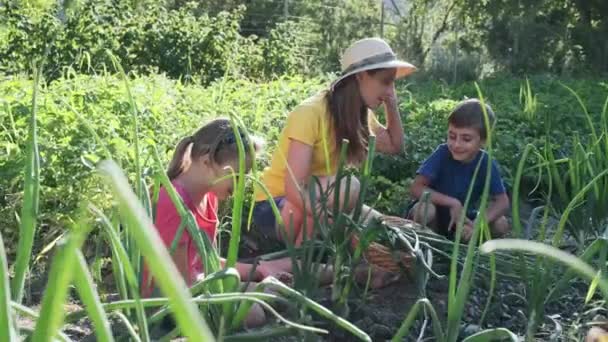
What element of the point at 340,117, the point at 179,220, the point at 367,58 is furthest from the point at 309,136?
the point at 179,220

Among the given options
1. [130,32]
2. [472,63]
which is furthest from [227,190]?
[472,63]

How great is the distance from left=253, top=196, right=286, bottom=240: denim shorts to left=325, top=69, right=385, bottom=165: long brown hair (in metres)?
0.31

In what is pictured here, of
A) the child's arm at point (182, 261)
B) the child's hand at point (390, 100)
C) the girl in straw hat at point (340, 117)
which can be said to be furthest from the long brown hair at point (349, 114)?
the child's arm at point (182, 261)

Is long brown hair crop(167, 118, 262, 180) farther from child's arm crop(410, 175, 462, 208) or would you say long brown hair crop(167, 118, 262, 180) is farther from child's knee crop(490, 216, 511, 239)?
child's knee crop(490, 216, 511, 239)

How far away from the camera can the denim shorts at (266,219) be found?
3197 mm

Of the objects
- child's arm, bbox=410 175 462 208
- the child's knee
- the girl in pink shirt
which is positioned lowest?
the child's knee

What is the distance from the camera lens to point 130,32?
9703 mm

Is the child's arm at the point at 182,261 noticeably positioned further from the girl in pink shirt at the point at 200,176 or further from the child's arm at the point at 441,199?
the child's arm at the point at 441,199

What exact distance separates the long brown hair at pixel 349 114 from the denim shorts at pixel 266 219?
0.31 meters

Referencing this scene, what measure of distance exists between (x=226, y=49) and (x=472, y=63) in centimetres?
1274

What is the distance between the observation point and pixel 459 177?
11.2ft

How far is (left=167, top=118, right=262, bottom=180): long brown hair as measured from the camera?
250 centimetres

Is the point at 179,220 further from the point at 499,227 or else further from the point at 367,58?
the point at 499,227

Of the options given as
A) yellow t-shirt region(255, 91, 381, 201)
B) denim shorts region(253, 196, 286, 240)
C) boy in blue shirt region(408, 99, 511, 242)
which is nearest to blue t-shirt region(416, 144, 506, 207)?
boy in blue shirt region(408, 99, 511, 242)
